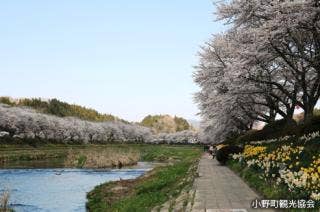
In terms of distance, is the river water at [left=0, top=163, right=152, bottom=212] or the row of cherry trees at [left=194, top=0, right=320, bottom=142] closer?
the row of cherry trees at [left=194, top=0, right=320, bottom=142]

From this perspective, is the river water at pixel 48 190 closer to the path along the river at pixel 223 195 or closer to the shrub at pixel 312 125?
the path along the river at pixel 223 195

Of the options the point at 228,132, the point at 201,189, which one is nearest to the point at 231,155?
the point at 201,189

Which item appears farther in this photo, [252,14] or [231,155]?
[231,155]

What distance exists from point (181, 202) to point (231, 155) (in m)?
16.2

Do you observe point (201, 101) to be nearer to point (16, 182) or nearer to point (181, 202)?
point (16, 182)

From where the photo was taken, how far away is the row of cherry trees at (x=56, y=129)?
4360 inches

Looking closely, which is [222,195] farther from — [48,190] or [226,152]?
[48,190]

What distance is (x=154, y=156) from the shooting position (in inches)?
3056

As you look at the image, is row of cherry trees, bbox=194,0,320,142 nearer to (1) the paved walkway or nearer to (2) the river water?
(1) the paved walkway

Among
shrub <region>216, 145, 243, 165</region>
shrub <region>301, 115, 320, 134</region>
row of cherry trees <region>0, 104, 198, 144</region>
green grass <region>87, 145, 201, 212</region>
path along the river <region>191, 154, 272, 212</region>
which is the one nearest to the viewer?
path along the river <region>191, 154, 272, 212</region>

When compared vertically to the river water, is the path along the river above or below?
above

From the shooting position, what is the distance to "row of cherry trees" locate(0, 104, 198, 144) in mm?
110750

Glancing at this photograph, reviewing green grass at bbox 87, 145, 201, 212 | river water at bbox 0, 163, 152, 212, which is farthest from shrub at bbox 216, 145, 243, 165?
river water at bbox 0, 163, 152, 212

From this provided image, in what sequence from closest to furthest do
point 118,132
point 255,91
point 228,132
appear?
point 255,91 < point 228,132 < point 118,132
